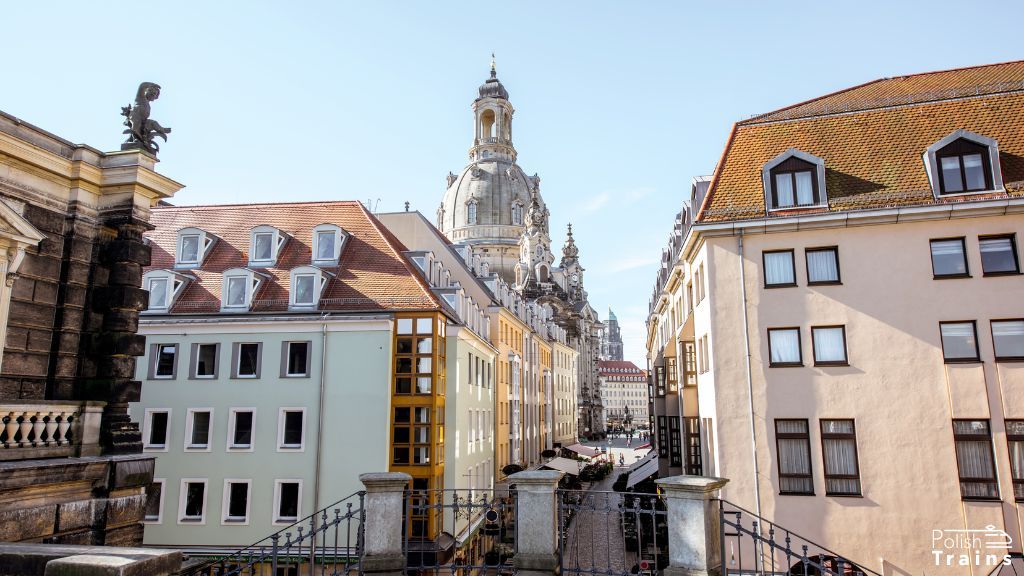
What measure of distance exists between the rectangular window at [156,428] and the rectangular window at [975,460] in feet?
80.9

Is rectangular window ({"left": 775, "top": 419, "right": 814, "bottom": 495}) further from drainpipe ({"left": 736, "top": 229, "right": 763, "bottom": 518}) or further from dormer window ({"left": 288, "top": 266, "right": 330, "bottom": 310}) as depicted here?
dormer window ({"left": 288, "top": 266, "right": 330, "bottom": 310})

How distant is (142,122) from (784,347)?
15705 millimetres

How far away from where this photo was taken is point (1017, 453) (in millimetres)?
15820

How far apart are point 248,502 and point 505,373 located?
61.1ft

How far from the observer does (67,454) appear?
11.1m

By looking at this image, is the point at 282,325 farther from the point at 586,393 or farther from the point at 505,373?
the point at 586,393

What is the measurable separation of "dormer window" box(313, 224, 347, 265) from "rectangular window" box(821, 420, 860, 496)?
18753 millimetres

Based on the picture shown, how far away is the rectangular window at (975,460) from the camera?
1582cm

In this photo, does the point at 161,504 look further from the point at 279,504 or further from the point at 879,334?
the point at 879,334

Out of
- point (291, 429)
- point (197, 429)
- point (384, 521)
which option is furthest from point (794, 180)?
point (197, 429)

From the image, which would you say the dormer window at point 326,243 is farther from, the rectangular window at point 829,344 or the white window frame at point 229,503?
the rectangular window at point 829,344

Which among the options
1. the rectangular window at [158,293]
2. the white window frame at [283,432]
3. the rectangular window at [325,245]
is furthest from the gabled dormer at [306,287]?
the rectangular window at [158,293]

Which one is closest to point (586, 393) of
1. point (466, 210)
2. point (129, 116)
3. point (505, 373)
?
point (466, 210)

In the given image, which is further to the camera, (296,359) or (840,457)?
(296,359)
